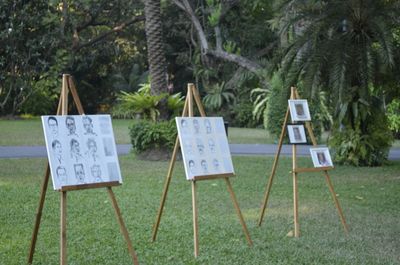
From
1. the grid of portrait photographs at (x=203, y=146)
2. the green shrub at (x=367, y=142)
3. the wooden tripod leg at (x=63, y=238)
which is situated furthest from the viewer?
the green shrub at (x=367, y=142)

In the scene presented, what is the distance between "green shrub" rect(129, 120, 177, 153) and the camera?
1498cm

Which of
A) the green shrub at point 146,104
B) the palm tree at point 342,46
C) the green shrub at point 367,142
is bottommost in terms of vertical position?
the green shrub at point 367,142

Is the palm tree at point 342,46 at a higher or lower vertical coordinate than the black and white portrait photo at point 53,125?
higher

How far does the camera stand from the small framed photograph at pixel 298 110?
25.8ft

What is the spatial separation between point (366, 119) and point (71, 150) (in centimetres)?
1023

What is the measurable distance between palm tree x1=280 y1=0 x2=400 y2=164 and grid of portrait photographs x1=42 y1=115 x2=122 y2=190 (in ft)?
25.1

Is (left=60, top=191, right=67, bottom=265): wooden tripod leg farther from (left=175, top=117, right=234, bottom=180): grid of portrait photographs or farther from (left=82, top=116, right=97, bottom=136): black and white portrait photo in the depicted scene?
(left=175, top=117, right=234, bottom=180): grid of portrait photographs

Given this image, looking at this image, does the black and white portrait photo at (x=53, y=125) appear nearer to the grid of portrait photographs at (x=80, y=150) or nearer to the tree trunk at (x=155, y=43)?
the grid of portrait photographs at (x=80, y=150)

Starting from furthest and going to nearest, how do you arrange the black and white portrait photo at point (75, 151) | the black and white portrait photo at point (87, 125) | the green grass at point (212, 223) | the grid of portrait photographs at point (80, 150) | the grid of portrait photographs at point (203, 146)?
the grid of portrait photographs at point (203, 146) < the green grass at point (212, 223) < the black and white portrait photo at point (87, 125) < the black and white portrait photo at point (75, 151) < the grid of portrait photographs at point (80, 150)

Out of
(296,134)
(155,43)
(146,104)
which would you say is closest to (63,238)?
(296,134)

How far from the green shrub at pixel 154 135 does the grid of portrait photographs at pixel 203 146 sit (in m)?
7.88

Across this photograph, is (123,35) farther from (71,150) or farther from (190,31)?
(71,150)

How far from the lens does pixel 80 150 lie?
5.46 meters

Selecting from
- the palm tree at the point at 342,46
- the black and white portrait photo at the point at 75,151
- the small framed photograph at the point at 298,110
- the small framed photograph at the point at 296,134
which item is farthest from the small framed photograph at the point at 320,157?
the palm tree at the point at 342,46
